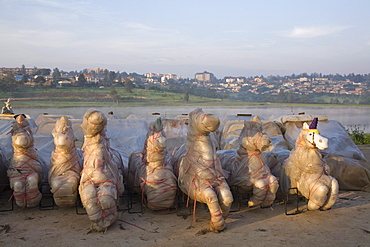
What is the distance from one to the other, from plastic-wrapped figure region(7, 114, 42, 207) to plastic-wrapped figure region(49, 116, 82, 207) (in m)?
0.34

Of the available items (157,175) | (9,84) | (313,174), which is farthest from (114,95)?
(313,174)

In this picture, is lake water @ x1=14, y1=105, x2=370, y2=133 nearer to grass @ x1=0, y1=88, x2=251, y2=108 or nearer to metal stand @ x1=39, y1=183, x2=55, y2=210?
grass @ x1=0, y1=88, x2=251, y2=108

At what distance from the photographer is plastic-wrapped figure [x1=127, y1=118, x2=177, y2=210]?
596 centimetres

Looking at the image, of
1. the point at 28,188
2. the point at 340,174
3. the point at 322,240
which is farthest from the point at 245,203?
the point at 28,188

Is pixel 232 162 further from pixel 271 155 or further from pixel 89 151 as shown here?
pixel 89 151

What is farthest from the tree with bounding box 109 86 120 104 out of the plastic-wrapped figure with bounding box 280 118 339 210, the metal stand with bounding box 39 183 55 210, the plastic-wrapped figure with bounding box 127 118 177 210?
the plastic-wrapped figure with bounding box 280 118 339 210

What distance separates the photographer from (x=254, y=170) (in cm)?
621

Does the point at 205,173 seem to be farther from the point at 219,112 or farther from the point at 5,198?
the point at 219,112

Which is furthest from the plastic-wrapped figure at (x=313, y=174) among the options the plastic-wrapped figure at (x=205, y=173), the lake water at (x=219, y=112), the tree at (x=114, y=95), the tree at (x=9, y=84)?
the tree at (x=9, y=84)

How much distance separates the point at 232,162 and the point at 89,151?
8.31ft

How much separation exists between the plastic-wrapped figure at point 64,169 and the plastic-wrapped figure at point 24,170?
1.10 feet

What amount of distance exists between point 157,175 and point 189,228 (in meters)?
1.00

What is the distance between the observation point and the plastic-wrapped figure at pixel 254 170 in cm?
612

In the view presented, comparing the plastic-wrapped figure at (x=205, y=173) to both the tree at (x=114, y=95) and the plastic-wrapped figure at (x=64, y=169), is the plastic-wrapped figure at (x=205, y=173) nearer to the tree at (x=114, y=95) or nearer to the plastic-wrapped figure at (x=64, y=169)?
the plastic-wrapped figure at (x=64, y=169)
